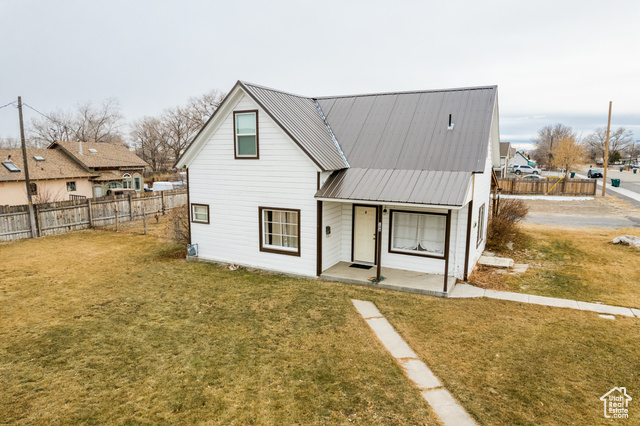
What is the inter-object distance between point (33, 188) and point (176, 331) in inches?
965

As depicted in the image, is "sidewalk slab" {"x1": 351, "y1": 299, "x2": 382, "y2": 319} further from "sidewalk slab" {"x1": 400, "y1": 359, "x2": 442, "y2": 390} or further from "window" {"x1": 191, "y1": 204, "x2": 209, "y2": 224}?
"window" {"x1": 191, "y1": 204, "x2": 209, "y2": 224}

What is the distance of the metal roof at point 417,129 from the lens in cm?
1194

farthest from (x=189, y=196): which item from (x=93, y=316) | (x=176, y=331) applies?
(x=176, y=331)

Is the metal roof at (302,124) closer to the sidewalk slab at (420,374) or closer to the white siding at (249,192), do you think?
the white siding at (249,192)

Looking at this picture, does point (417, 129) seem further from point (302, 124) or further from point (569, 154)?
point (569, 154)

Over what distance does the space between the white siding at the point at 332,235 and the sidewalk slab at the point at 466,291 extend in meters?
4.02

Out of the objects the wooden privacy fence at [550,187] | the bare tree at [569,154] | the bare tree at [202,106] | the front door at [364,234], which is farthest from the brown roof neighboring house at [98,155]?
the bare tree at [569,154]

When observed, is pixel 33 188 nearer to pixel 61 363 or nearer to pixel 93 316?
pixel 93 316

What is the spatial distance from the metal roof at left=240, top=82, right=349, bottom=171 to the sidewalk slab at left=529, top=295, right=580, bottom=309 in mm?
6871

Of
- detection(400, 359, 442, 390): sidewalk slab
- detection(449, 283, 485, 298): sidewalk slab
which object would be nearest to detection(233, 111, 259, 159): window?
detection(449, 283, 485, 298): sidewalk slab

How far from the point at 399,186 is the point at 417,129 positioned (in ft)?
9.86

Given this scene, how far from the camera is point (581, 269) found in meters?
13.2

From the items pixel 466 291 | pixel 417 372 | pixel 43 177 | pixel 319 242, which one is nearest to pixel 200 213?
pixel 319 242

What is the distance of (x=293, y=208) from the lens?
39.9 ft
